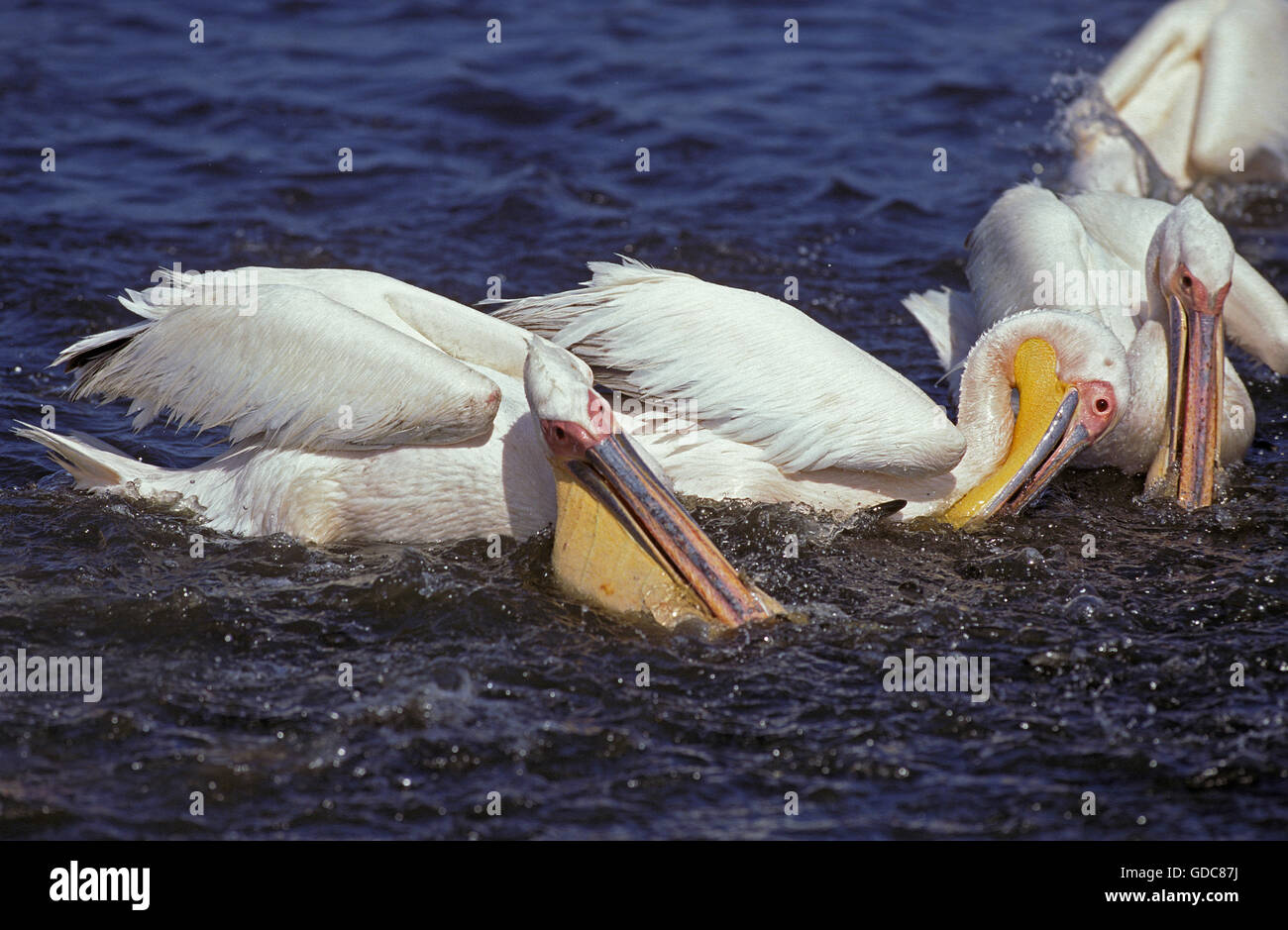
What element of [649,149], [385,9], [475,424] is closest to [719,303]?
[475,424]

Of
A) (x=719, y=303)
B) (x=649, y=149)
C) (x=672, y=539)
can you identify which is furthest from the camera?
(x=649, y=149)

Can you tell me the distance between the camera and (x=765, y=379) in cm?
480

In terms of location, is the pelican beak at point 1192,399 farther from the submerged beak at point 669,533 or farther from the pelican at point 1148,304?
the submerged beak at point 669,533

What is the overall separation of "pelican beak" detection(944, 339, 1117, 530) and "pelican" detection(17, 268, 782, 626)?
100cm

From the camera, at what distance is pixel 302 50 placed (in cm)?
1030

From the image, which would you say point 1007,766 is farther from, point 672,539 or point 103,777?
point 103,777

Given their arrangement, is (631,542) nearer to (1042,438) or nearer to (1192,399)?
(1042,438)

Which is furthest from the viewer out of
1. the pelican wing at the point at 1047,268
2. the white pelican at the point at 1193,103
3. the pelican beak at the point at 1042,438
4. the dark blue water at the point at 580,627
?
the white pelican at the point at 1193,103

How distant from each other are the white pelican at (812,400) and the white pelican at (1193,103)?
9.67 feet

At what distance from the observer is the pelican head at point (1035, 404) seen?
496 centimetres

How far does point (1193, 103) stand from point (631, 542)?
535 centimetres

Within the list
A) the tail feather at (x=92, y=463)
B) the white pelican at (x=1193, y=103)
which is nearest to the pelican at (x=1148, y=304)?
the white pelican at (x=1193, y=103)

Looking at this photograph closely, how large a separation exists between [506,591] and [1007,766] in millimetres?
1587

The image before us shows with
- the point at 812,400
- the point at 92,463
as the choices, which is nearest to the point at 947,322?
the point at 812,400
